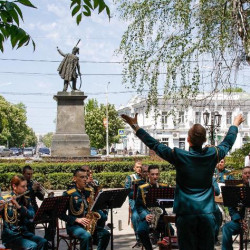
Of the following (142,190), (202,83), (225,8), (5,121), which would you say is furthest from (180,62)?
(5,121)

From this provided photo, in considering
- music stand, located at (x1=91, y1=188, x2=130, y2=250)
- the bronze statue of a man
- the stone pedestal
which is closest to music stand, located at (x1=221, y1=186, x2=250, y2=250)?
music stand, located at (x1=91, y1=188, x2=130, y2=250)

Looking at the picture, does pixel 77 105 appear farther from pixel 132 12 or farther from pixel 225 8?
pixel 225 8

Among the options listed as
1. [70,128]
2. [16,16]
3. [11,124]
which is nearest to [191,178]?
[16,16]

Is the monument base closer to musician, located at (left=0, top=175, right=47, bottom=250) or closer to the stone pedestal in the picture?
the stone pedestal

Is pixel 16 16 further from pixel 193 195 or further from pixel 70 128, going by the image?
pixel 70 128

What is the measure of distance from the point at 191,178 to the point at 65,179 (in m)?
17.0

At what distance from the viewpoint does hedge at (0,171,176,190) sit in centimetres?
2186

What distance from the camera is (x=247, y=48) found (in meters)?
11.9

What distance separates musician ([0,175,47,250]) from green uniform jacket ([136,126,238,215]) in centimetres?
295

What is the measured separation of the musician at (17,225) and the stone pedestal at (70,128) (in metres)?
16.9

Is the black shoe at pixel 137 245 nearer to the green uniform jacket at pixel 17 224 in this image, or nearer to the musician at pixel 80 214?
the musician at pixel 80 214

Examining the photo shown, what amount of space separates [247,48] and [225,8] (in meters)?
1.12

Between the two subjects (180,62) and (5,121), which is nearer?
(180,62)

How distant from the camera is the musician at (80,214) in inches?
328
